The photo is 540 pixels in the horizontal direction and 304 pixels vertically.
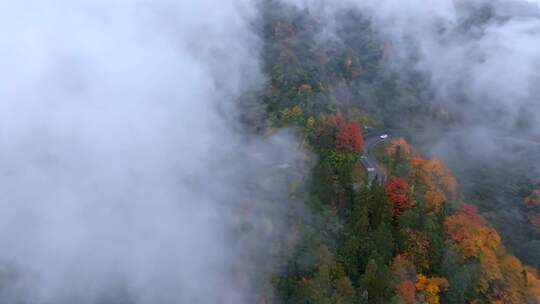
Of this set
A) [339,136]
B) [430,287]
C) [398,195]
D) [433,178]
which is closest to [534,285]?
[430,287]

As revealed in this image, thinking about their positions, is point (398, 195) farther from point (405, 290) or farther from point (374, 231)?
point (405, 290)

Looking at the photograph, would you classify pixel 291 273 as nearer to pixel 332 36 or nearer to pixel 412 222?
pixel 412 222

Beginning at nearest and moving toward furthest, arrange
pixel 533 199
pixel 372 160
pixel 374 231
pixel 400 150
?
pixel 374 231 < pixel 400 150 < pixel 372 160 < pixel 533 199

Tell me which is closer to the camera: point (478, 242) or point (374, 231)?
point (374, 231)

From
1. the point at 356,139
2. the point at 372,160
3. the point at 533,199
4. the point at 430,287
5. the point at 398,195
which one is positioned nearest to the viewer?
the point at 430,287

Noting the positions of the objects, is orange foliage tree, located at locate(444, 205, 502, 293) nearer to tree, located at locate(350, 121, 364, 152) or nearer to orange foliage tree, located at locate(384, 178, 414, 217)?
orange foliage tree, located at locate(384, 178, 414, 217)
